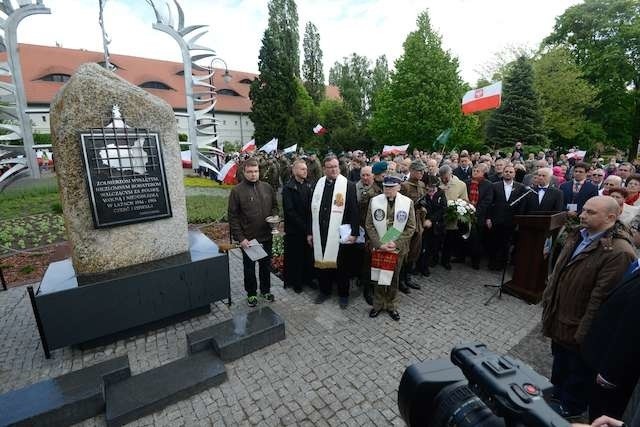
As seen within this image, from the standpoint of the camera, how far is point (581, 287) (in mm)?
2809

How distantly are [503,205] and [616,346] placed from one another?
406 cm

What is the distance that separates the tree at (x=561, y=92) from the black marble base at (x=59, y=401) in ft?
92.0

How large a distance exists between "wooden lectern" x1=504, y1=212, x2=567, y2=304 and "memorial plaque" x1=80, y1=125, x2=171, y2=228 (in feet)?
16.8

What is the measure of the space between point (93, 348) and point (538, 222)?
6.08 meters

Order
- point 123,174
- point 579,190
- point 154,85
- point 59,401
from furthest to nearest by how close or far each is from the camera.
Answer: point 154,85, point 579,190, point 123,174, point 59,401

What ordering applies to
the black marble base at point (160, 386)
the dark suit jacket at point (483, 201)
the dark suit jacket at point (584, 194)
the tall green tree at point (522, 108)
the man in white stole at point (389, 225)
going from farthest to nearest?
1. the tall green tree at point (522, 108)
2. the dark suit jacket at point (584, 194)
3. the dark suit jacket at point (483, 201)
4. the man in white stole at point (389, 225)
5. the black marble base at point (160, 386)

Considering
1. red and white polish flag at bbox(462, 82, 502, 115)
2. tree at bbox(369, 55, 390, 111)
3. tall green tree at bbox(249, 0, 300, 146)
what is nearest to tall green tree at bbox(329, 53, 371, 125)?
tree at bbox(369, 55, 390, 111)

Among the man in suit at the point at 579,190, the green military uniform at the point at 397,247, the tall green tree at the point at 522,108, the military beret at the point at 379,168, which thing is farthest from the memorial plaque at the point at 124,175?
the tall green tree at the point at 522,108

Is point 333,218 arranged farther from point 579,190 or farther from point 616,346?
point 579,190

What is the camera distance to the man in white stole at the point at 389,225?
4.59 metres

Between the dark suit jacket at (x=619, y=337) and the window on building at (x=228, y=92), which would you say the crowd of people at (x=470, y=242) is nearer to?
the dark suit jacket at (x=619, y=337)

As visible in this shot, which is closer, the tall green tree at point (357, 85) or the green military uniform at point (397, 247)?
the green military uniform at point (397, 247)

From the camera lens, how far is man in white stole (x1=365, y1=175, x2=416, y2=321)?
459 cm

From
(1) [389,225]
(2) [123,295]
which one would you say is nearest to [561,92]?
(1) [389,225]
